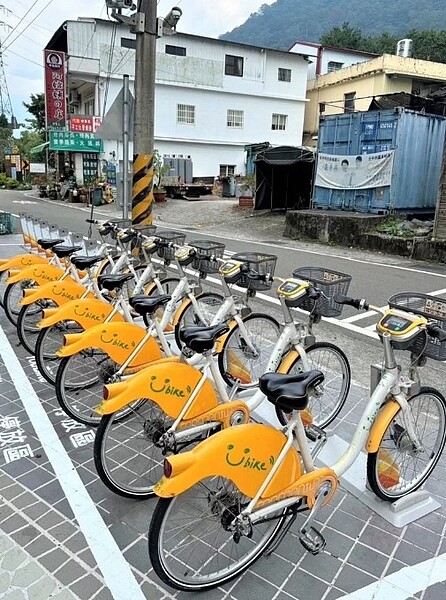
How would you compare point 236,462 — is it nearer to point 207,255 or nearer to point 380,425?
point 380,425

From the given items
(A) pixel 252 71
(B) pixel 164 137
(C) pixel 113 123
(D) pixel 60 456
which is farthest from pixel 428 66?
(D) pixel 60 456

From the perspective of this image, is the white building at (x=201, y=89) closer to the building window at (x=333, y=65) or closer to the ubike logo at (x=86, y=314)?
the building window at (x=333, y=65)

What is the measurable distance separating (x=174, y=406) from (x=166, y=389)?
0.11 metres

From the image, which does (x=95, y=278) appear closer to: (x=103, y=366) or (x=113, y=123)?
(x=103, y=366)

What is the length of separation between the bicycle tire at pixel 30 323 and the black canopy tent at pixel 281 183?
1339 centimetres

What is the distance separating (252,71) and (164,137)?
7.04 meters

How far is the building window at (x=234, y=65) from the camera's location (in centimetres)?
2905

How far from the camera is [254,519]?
2.19 metres

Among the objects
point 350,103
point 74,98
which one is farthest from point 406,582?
point 74,98

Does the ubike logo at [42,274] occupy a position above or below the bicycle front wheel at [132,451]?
above

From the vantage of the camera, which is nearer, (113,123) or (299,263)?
(113,123)

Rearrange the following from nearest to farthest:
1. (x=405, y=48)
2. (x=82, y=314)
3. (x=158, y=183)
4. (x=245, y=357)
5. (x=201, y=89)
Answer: (x=82, y=314), (x=245, y=357), (x=158, y=183), (x=405, y=48), (x=201, y=89)

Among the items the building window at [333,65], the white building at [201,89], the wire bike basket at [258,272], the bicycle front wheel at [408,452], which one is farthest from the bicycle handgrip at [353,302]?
the building window at [333,65]

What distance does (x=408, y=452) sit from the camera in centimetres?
297
